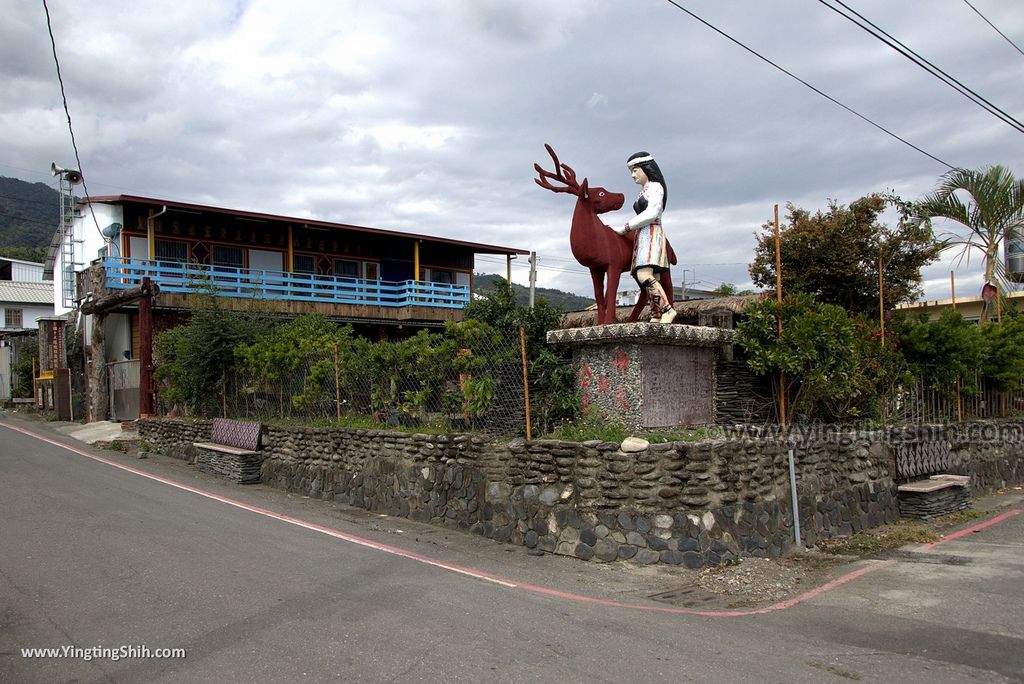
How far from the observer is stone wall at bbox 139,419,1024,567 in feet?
24.6

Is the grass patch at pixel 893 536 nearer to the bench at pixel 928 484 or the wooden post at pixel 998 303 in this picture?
the bench at pixel 928 484

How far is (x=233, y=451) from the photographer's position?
45.1 ft

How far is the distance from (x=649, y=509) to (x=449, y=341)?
3.90 meters

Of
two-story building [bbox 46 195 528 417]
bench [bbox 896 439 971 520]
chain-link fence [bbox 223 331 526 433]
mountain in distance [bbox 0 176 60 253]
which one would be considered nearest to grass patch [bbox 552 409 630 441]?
chain-link fence [bbox 223 331 526 433]

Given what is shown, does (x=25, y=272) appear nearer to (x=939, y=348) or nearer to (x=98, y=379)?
(x=98, y=379)

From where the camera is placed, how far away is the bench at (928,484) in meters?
10.3

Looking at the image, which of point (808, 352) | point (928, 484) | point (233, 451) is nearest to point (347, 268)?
point (233, 451)

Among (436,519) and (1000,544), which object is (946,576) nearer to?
(1000,544)

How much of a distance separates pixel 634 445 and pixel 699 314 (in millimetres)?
5560

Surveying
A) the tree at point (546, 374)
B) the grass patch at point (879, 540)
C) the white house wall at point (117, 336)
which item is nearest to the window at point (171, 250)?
the white house wall at point (117, 336)

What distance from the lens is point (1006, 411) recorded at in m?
14.6

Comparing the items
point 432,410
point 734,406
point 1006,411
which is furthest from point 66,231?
point 1006,411

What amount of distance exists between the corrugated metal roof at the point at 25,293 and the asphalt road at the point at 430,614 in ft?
153

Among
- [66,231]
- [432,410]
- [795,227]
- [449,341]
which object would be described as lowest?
[432,410]
